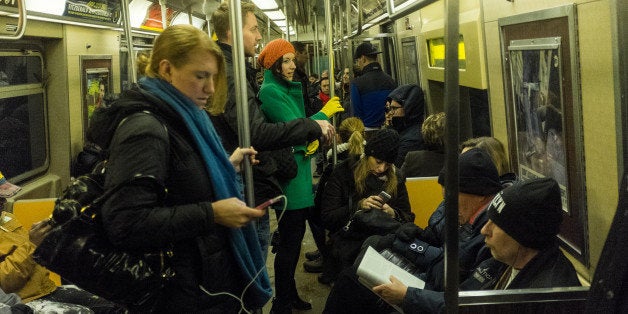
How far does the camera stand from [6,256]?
2766 mm

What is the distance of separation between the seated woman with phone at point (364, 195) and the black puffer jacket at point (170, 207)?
1495 mm

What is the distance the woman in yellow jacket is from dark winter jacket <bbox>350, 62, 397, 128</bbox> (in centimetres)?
357

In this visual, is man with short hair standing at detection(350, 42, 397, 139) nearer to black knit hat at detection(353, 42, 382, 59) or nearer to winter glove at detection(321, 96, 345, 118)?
black knit hat at detection(353, 42, 382, 59)

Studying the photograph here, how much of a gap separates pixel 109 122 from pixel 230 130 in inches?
40.2

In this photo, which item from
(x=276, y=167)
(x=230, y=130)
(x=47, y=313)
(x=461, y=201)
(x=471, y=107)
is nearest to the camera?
(x=461, y=201)

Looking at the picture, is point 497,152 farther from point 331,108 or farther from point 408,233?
point 331,108

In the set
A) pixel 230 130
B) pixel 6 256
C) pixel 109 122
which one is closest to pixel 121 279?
pixel 109 122

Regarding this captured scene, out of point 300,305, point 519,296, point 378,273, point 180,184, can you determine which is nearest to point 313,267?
point 300,305

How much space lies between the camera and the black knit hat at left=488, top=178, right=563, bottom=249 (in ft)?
5.39

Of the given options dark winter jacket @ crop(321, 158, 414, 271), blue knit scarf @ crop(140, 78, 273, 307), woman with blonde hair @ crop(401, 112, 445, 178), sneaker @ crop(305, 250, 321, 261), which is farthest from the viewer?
sneaker @ crop(305, 250, 321, 261)

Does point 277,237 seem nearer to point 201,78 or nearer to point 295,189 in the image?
point 295,189

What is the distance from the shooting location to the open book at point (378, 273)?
206 cm

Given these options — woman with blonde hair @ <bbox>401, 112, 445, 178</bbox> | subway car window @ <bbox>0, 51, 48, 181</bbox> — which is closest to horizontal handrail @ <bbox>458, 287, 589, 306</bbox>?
woman with blonde hair @ <bbox>401, 112, 445, 178</bbox>

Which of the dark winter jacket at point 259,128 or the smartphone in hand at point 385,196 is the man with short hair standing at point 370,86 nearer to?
the smartphone in hand at point 385,196
